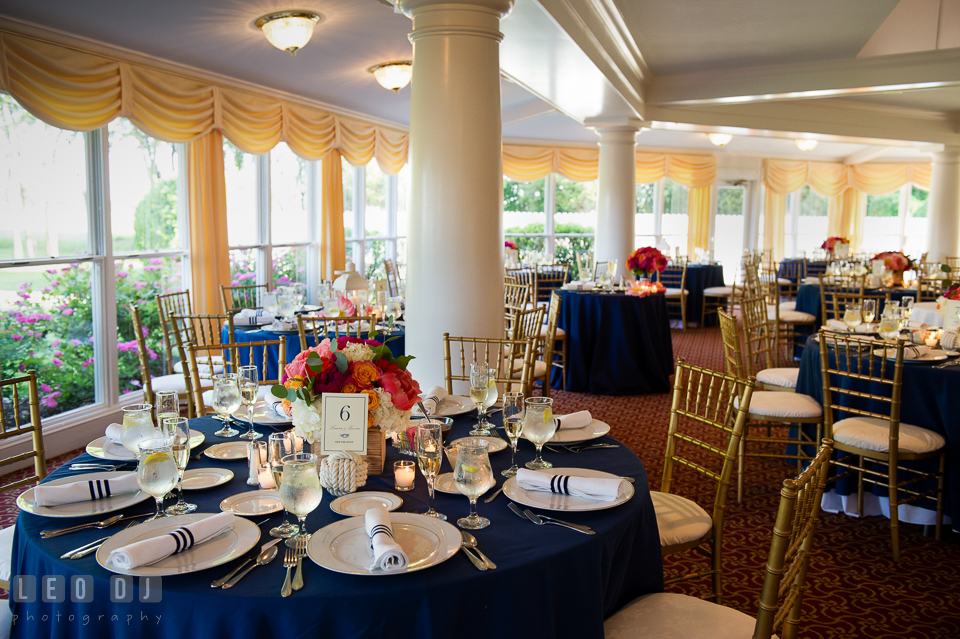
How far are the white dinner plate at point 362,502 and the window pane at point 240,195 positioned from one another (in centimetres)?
523

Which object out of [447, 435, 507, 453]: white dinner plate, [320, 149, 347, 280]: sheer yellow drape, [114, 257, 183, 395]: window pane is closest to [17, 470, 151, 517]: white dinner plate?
[447, 435, 507, 453]: white dinner plate

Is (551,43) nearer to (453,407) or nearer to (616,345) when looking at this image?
(616,345)

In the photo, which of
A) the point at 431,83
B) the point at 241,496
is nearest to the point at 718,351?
the point at 431,83

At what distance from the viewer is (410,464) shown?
1.91 m

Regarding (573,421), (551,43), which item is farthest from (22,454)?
(551,43)

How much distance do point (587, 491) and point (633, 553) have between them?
0.79 ft

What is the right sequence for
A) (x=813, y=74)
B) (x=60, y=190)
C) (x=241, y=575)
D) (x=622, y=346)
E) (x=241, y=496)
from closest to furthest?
(x=241, y=575) → (x=241, y=496) → (x=60, y=190) → (x=622, y=346) → (x=813, y=74)

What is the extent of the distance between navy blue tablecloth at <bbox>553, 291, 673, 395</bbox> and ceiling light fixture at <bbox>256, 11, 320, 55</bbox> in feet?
11.0

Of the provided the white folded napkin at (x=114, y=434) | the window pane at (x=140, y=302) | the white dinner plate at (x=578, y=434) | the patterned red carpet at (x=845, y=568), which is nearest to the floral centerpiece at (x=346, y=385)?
the white dinner plate at (x=578, y=434)

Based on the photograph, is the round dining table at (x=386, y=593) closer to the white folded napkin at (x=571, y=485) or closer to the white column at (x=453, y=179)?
the white folded napkin at (x=571, y=485)

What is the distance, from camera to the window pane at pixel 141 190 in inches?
211

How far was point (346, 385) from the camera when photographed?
184 centimetres

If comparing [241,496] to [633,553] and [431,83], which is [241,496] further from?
[431,83]

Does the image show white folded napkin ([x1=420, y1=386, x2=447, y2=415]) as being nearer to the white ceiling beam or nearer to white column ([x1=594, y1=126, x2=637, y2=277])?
white column ([x1=594, y1=126, x2=637, y2=277])
